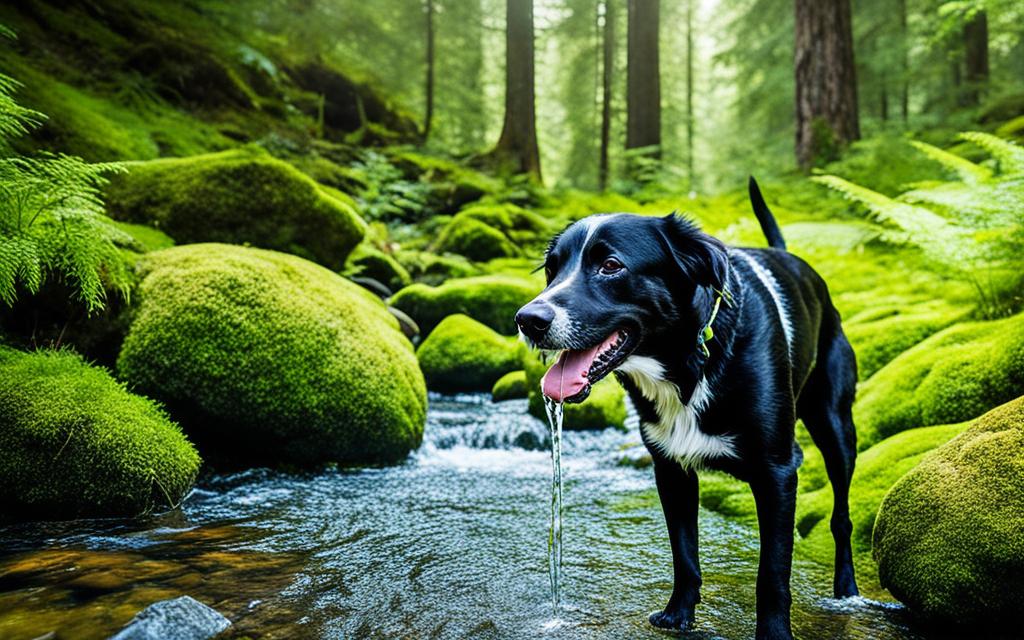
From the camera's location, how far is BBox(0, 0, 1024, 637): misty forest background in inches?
150

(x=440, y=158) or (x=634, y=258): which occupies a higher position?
(x=440, y=158)

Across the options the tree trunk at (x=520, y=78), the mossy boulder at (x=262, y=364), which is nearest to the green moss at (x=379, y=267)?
the mossy boulder at (x=262, y=364)

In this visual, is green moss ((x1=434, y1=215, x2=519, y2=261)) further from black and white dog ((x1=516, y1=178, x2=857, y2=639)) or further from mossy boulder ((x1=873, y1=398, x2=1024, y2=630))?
mossy boulder ((x1=873, y1=398, x2=1024, y2=630))

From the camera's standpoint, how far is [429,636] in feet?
9.13

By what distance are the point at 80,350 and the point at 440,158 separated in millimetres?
14005

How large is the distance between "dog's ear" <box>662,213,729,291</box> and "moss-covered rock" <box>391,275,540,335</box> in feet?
23.3

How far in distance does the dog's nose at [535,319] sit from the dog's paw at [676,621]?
57.5 inches

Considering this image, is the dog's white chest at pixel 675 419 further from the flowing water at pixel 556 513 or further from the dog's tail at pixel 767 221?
the dog's tail at pixel 767 221

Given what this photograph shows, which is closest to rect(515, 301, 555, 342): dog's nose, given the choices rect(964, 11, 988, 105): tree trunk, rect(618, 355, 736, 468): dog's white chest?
rect(618, 355, 736, 468): dog's white chest

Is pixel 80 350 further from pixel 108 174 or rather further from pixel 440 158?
pixel 440 158

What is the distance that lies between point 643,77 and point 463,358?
1192 cm

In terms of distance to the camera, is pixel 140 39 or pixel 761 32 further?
pixel 761 32

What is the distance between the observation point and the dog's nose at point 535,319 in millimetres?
2346

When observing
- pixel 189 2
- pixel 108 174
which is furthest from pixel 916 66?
pixel 108 174
